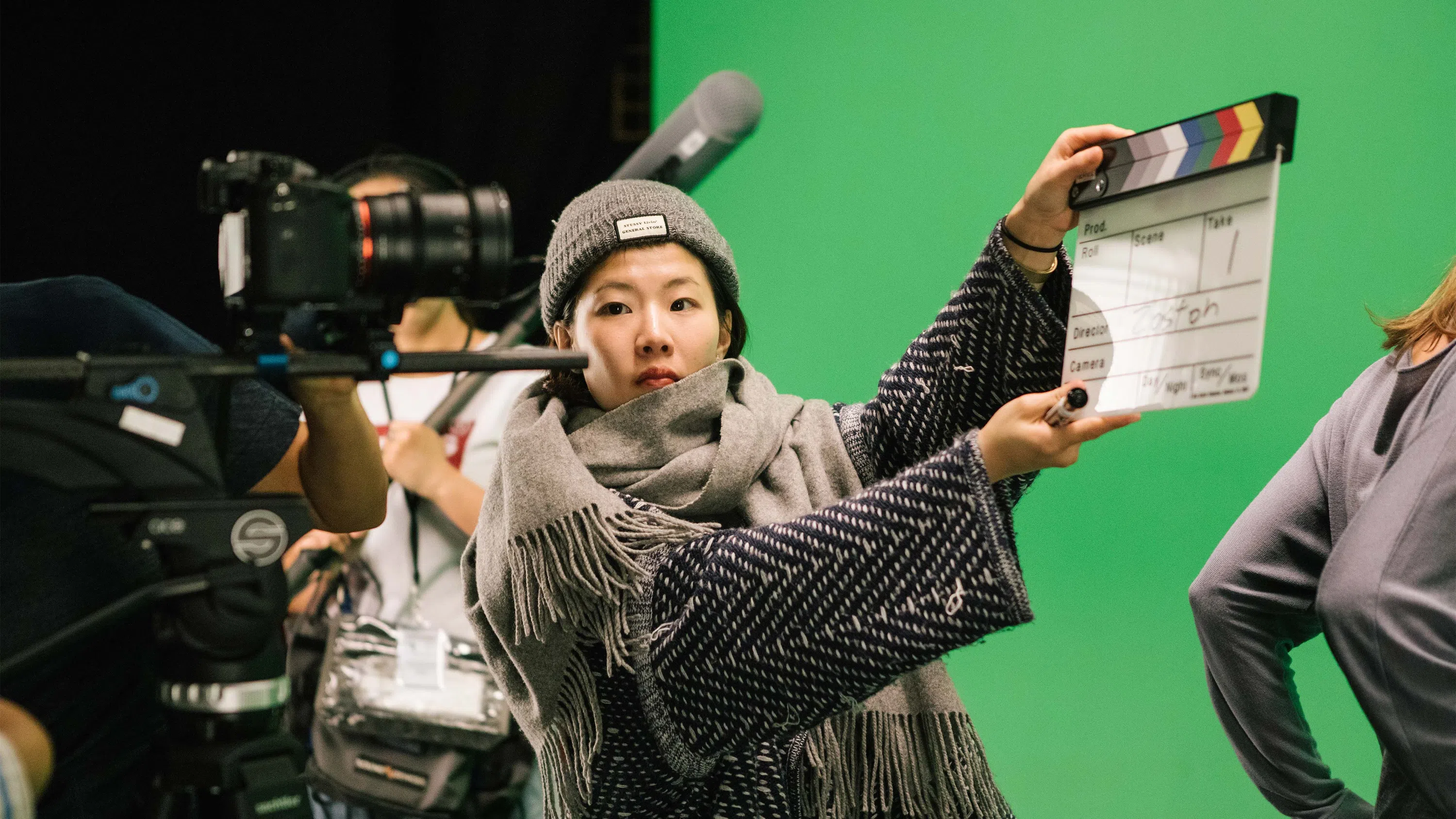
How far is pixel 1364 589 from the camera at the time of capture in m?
0.97

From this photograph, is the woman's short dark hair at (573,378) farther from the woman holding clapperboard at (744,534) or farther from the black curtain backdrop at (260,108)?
the black curtain backdrop at (260,108)

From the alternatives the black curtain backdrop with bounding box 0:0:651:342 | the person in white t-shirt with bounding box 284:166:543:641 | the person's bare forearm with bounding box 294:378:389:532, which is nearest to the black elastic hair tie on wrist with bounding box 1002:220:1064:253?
the person's bare forearm with bounding box 294:378:389:532

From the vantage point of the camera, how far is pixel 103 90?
219 cm

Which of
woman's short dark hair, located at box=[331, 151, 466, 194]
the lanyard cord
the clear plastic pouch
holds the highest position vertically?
woman's short dark hair, located at box=[331, 151, 466, 194]

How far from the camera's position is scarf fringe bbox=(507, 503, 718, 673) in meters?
0.91

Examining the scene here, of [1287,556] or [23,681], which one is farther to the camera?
[1287,556]

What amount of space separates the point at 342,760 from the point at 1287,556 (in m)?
1.45

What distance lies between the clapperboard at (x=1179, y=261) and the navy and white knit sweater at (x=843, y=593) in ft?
0.30

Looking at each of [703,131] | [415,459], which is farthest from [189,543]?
[415,459]

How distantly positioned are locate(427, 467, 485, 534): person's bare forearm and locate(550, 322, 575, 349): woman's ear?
2.83ft

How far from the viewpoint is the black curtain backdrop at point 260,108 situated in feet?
7.14

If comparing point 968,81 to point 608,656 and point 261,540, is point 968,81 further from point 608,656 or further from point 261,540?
point 261,540

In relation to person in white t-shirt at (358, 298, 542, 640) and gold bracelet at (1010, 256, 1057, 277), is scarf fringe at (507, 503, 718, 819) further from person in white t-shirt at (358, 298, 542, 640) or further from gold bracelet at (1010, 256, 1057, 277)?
person in white t-shirt at (358, 298, 542, 640)

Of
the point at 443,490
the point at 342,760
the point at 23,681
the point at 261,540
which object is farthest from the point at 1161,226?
the point at 342,760
